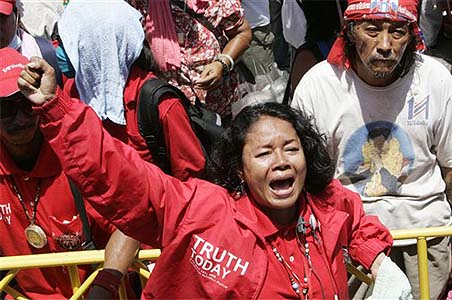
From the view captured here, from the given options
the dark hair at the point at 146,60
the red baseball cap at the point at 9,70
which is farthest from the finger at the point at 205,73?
the red baseball cap at the point at 9,70

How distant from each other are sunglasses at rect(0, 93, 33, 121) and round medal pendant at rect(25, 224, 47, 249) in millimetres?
442

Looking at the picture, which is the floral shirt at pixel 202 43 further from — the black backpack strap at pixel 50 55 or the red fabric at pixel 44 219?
the red fabric at pixel 44 219

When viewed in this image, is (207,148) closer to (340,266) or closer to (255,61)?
(340,266)

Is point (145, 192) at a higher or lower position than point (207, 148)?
higher

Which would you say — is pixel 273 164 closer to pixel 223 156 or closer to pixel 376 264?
pixel 223 156

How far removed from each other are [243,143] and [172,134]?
0.59m

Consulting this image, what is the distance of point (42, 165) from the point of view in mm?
3283

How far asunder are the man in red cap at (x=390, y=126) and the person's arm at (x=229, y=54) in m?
0.42

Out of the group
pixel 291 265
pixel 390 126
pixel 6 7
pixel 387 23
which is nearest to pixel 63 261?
pixel 291 265

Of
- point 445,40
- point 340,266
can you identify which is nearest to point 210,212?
point 340,266

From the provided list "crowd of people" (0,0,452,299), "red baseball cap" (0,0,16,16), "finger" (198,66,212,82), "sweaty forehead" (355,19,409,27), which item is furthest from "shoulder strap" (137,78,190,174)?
"sweaty forehead" (355,19,409,27)

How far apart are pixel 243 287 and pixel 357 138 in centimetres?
110

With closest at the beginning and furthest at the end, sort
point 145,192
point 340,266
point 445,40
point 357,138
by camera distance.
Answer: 1. point 145,192
2. point 340,266
3. point 357,138
4. point 445,40

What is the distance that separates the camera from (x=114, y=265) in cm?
306
